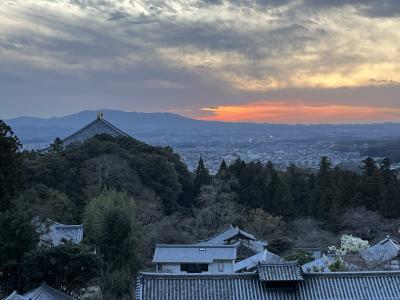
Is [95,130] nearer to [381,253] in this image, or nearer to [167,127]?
[381,253]

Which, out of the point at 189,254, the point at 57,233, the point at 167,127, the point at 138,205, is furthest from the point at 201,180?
the point at 167,127

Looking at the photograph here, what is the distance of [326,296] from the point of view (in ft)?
43.9

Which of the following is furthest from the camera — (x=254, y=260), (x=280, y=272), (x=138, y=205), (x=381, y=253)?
(x=138, y=205)

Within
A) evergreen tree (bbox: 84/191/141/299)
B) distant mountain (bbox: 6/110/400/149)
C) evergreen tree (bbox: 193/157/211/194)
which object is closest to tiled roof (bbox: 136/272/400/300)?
evergreen tree (bbox: 84/191/141/299)

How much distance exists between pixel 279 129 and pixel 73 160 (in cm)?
14488

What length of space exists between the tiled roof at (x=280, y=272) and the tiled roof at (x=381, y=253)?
8773 millimetres

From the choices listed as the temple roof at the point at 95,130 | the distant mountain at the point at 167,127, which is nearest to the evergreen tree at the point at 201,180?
the temple roof at the point at 95,130

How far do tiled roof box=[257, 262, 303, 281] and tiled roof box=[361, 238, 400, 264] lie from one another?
877cm

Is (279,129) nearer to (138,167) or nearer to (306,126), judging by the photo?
(306,126)

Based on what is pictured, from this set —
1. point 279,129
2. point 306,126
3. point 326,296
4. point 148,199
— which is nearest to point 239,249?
point 148,199

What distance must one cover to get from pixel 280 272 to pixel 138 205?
17.4 meters

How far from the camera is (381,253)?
2336 centimetres

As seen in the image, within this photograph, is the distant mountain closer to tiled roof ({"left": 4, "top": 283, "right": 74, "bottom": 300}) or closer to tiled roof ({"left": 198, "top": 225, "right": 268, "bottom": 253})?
tiled roof ({"left": 198, "top": 225, "right": 268, "bottom": 253})

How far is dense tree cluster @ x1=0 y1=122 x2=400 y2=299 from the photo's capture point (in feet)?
57.1
